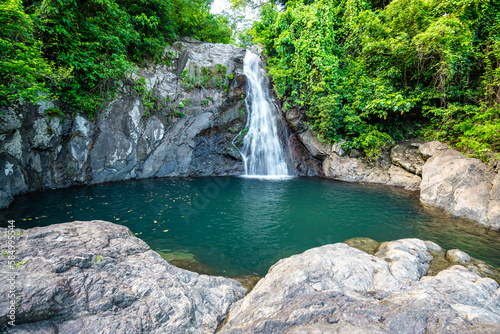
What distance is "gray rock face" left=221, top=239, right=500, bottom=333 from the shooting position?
1688 mm

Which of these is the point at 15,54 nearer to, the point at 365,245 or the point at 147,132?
the point at 147,132

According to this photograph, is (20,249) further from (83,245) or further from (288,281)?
(288,281)

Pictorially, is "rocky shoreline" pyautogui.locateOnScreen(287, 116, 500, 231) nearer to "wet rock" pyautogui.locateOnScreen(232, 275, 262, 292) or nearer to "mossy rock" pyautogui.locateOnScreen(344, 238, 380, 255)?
"mossy rock" pyautogui.locateOnScreen(344, 238, 380, 255)

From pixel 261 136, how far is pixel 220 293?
1176 cm

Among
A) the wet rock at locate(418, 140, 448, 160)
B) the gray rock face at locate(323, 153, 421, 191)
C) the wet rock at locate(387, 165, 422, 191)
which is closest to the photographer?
the wet rock at locate(418, 140, 448, 160)

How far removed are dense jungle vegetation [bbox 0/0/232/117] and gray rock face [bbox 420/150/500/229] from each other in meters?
13.2

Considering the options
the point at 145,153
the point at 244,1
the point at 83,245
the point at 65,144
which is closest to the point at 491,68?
the point at 83,245

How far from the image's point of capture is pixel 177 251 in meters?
4.62

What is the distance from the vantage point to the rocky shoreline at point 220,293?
177 centimetres

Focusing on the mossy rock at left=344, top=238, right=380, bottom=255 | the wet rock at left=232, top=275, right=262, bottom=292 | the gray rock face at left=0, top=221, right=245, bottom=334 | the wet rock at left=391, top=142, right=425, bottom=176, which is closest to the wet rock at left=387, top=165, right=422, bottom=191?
the wet rock at left=391, top=142, right=425, bottom=176

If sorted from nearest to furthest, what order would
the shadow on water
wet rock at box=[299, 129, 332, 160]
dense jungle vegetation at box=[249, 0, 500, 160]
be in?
the shadow on water, dense jungle vegetation at box=[249, 0, 500, 160], wet rock at box=[299, 129, 332, 160]

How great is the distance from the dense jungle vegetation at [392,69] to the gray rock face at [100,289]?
10.4m

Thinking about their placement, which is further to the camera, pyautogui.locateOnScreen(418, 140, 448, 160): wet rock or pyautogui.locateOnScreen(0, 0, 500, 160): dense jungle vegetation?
pyautogui.locateOnScreen(418, 140, 448, 160): wet rock

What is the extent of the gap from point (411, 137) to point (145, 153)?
14683mm
